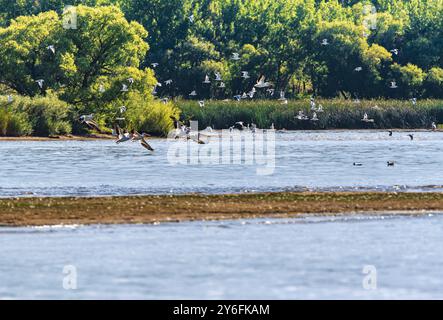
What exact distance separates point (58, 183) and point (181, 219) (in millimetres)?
13479

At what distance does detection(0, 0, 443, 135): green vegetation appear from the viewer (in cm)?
9412

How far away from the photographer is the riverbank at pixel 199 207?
35875mm

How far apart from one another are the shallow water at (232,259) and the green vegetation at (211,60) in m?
53.4

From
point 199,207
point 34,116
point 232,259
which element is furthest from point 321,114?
point 232,259

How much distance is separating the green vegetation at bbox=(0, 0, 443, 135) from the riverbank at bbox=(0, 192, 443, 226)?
47639mm

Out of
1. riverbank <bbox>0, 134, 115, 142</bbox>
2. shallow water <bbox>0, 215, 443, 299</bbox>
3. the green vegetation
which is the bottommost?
shallow water <bbox>0, 215, 443, 299</bbox>

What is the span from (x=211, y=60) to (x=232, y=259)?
99084mm

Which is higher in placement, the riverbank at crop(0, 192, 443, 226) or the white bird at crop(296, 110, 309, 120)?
the white bird at crop(296, 110, 309, 120)

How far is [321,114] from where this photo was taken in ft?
352

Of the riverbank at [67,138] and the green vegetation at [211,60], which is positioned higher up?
the green vegetation at [211,60]

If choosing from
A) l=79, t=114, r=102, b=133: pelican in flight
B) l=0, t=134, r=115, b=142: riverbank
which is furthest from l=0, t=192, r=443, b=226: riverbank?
l=0, t=134, r=115, b=142: riverbank

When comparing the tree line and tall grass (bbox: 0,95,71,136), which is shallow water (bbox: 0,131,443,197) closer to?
tall grass (bbox: 0,95,71,136)

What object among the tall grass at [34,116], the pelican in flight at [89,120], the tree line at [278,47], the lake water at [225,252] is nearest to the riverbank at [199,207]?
the lake water at [225,252]

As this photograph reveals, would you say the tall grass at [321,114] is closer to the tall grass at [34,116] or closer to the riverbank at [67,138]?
the riverbank at [67,138]
